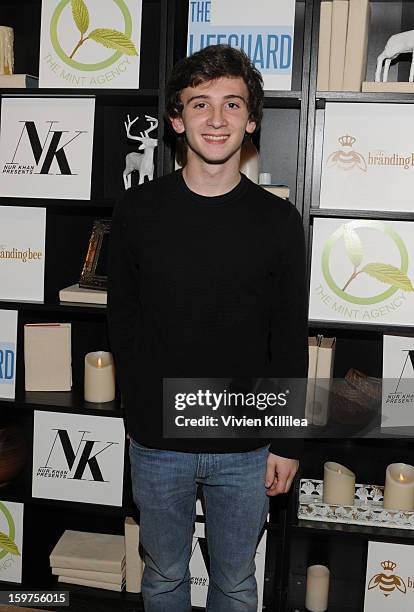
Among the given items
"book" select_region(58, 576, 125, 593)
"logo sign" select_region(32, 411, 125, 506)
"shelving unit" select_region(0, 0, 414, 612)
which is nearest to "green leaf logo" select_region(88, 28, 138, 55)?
"shelving unit" select_region(0, 0, 414, 612)

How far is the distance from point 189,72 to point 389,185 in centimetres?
72

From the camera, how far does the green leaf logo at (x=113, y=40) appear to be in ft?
7.64

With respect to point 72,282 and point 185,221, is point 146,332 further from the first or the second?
point 72,282

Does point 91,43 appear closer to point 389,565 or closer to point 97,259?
point 97,259

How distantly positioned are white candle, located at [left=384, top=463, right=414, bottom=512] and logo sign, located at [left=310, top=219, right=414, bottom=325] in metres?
0.52

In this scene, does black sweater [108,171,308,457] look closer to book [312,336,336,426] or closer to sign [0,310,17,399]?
book [312,336,336,426]

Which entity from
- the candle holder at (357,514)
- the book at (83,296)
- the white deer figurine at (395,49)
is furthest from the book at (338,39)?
the candle holder at (357,514)

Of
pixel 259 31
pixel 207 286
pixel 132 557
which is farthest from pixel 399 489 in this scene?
pixel 259 31

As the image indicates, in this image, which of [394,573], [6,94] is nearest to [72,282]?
[6,94]

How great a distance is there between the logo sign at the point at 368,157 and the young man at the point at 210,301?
0.36 metres

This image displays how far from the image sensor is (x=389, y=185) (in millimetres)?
2262

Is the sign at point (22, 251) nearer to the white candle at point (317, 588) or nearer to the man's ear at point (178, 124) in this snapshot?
the man's ear at point (178, 124)

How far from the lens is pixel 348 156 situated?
2271 mm

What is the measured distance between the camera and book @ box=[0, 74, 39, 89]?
236cm
